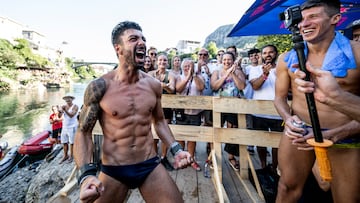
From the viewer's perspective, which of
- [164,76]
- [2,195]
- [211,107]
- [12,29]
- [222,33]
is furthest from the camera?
[222,33]

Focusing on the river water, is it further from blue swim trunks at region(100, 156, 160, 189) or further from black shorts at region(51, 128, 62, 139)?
blue swim trunks at region(100, 156, 160, 189)

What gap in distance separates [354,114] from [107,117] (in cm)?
194

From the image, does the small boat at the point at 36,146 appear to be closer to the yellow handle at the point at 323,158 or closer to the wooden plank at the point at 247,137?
the wooden plank at the point at 247,137

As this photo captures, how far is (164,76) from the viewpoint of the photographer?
4.11 metres

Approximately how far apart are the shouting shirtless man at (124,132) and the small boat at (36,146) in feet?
32.9

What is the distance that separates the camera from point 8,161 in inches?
392

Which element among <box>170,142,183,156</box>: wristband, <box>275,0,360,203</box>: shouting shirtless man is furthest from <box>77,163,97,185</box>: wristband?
<box>275,0,360,203</box>: shouting shirtless man

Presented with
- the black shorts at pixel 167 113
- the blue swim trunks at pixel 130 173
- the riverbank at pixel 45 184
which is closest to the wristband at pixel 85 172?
the blue swim trunks at pixel 130 173

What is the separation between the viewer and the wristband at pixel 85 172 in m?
1.75

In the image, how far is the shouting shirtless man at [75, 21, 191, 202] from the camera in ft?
6.72

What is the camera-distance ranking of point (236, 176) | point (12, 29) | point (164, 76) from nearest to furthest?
point (236, 176) → point (164, 76) → point (12, 29)

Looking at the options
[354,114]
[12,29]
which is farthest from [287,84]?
[12,29]

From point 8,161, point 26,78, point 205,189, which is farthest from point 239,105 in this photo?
point 26,78

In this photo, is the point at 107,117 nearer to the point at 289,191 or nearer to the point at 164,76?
the point at 289,191
